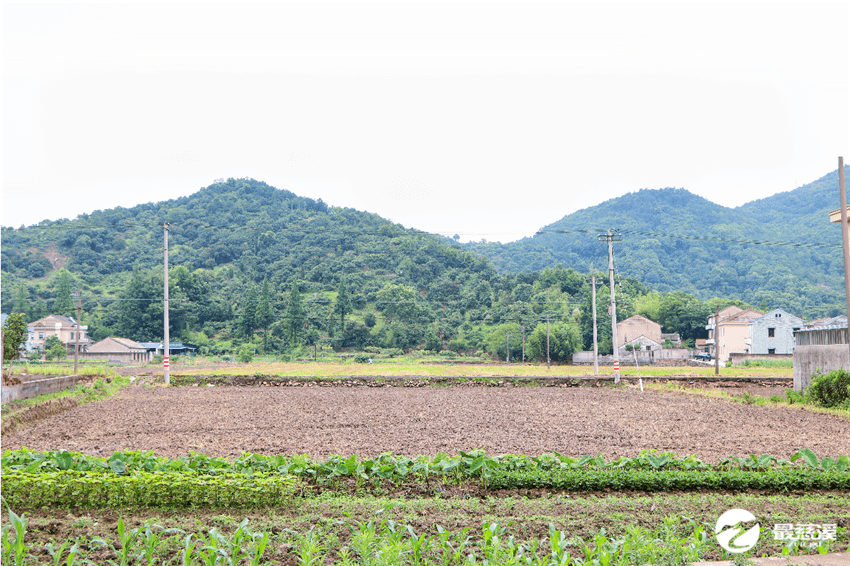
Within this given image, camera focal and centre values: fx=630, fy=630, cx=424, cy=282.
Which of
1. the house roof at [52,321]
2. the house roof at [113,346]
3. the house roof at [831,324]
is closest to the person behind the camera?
the house roof at [831,324]

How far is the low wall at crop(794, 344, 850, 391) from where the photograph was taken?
18344 millimetres

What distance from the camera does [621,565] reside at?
3.87 metres

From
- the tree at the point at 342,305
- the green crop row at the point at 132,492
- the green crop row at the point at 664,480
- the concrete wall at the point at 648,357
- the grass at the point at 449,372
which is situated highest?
the tree at the point at 342,305

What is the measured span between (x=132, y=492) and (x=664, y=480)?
17.8 ft

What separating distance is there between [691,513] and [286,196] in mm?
92575

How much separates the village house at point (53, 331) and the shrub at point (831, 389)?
176 ft

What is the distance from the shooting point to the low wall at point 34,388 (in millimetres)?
16844

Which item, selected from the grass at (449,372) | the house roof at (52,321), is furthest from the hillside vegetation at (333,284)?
the grass at (449,372)

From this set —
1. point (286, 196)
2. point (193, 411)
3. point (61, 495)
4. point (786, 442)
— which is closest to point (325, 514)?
point (61, 495)

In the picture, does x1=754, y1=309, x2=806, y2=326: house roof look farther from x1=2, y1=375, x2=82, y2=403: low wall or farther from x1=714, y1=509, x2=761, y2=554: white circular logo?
x1=714, y1=509, x2=761, y2=554: white circular logo

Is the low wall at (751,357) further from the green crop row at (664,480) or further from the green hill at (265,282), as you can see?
the green crop row at (664,480)

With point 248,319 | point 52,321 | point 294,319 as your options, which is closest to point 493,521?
point 294,319

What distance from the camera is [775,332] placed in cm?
5325

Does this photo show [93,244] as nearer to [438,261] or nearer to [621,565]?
[438,261]
